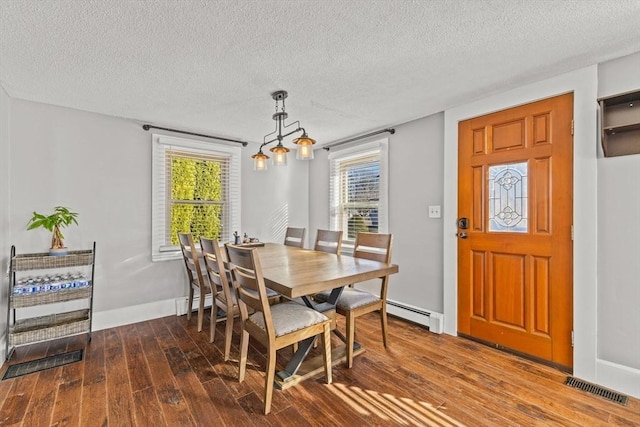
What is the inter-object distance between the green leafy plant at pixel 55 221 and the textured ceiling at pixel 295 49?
105cm

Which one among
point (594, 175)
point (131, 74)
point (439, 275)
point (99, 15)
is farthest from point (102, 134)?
point (594, 175)

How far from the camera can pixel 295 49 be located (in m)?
1.92

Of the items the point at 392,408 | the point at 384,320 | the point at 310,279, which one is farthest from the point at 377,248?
the point at 392,408

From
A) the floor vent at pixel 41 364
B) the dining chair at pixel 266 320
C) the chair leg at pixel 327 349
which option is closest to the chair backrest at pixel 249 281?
the dining chair at pixel 266 320

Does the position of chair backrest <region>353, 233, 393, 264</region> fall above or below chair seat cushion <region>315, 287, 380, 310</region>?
above

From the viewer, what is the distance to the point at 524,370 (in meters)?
2.30

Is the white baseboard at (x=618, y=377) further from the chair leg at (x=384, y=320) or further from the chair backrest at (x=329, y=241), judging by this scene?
the chair backrest at (x=329, y=241)

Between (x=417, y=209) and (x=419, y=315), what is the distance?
1146 millimetres

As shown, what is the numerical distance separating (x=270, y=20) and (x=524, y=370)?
2.99 m

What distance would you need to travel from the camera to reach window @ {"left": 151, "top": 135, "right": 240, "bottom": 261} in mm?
3490

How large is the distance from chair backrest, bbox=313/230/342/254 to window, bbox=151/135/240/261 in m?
1.31

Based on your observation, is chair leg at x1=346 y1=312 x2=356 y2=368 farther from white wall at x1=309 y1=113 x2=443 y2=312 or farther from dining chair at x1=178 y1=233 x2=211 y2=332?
dining chair at x1=178 y1=233 x2=211 y2=332

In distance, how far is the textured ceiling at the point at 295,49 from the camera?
5.12 ft

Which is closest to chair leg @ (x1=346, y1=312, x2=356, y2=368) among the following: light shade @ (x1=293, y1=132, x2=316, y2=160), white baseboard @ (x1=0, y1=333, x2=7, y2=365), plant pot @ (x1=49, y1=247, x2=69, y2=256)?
light shade @ (x1=293, y1=132, x2=316, y2=160)
